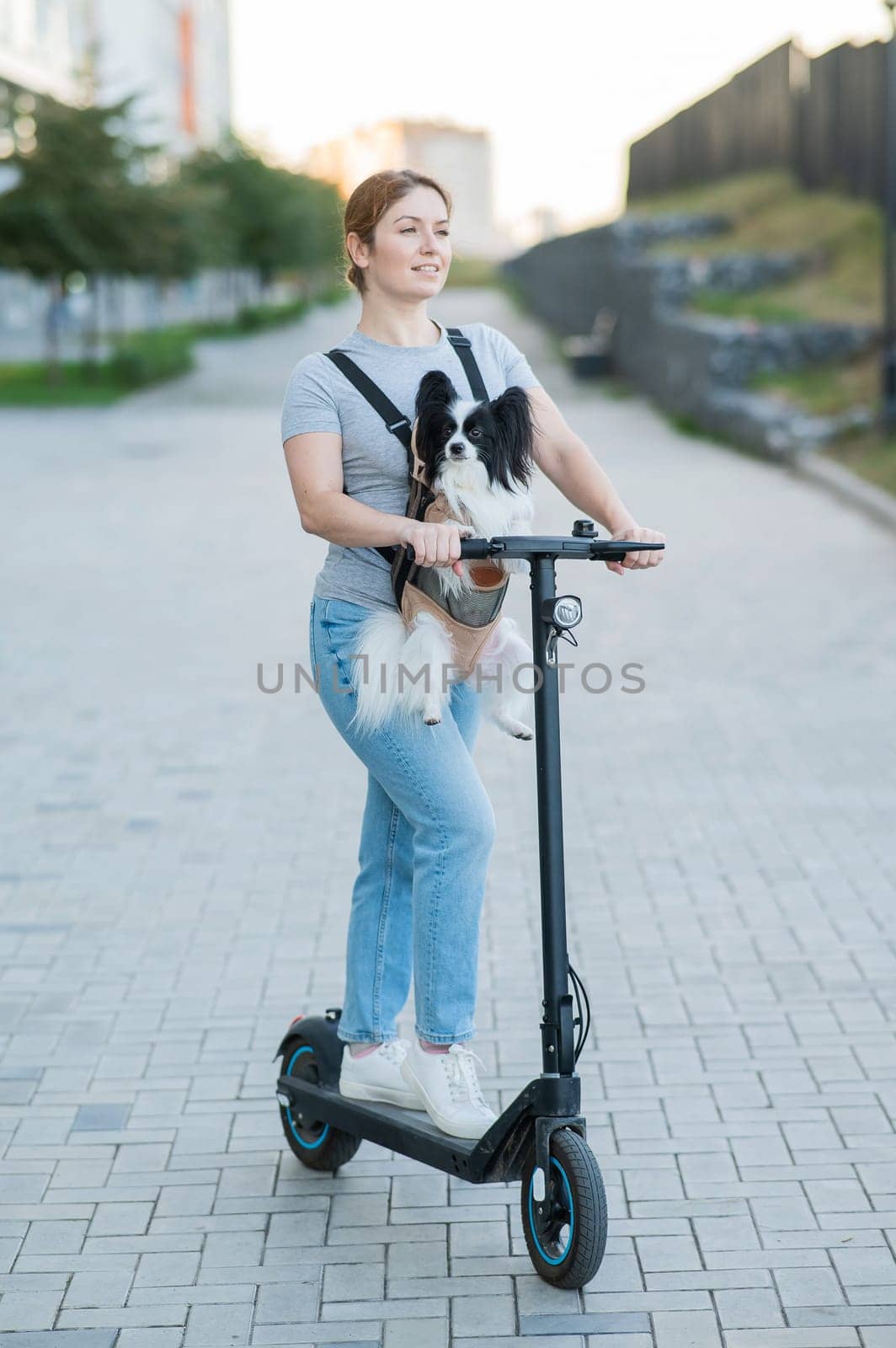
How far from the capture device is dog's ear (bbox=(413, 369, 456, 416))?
299cm

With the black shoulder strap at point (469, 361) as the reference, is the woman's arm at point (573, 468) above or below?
below

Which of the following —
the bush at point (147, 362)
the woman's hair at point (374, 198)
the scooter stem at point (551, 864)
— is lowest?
the scooter stem at point (551, 864)

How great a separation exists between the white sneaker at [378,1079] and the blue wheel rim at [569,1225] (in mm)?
376

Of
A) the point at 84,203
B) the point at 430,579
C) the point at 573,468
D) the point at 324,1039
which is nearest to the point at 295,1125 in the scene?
the point at 324,1039

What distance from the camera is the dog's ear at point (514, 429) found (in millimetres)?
3006

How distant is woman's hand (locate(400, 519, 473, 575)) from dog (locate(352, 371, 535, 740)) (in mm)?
36

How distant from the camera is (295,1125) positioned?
3697 millimetres

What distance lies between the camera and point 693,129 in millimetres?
32938

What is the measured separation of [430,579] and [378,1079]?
1066mm

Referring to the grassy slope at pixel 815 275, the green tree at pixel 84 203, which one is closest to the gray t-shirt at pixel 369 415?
the grassy slope at pixel 815 275

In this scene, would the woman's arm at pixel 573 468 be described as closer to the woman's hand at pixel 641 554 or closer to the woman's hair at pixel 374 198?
the woman's hand at pixel 641 554

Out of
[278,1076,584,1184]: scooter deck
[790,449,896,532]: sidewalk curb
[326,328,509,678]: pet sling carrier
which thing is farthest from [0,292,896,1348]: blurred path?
[790,449,896,532]: sidewalk curb

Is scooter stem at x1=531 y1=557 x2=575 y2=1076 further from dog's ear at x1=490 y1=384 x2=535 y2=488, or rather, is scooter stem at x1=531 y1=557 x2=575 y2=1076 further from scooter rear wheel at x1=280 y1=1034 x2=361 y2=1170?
scooter rear wheel at x1=280 y1=1034 x2=361 y2=1170

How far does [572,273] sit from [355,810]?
1178 inches
